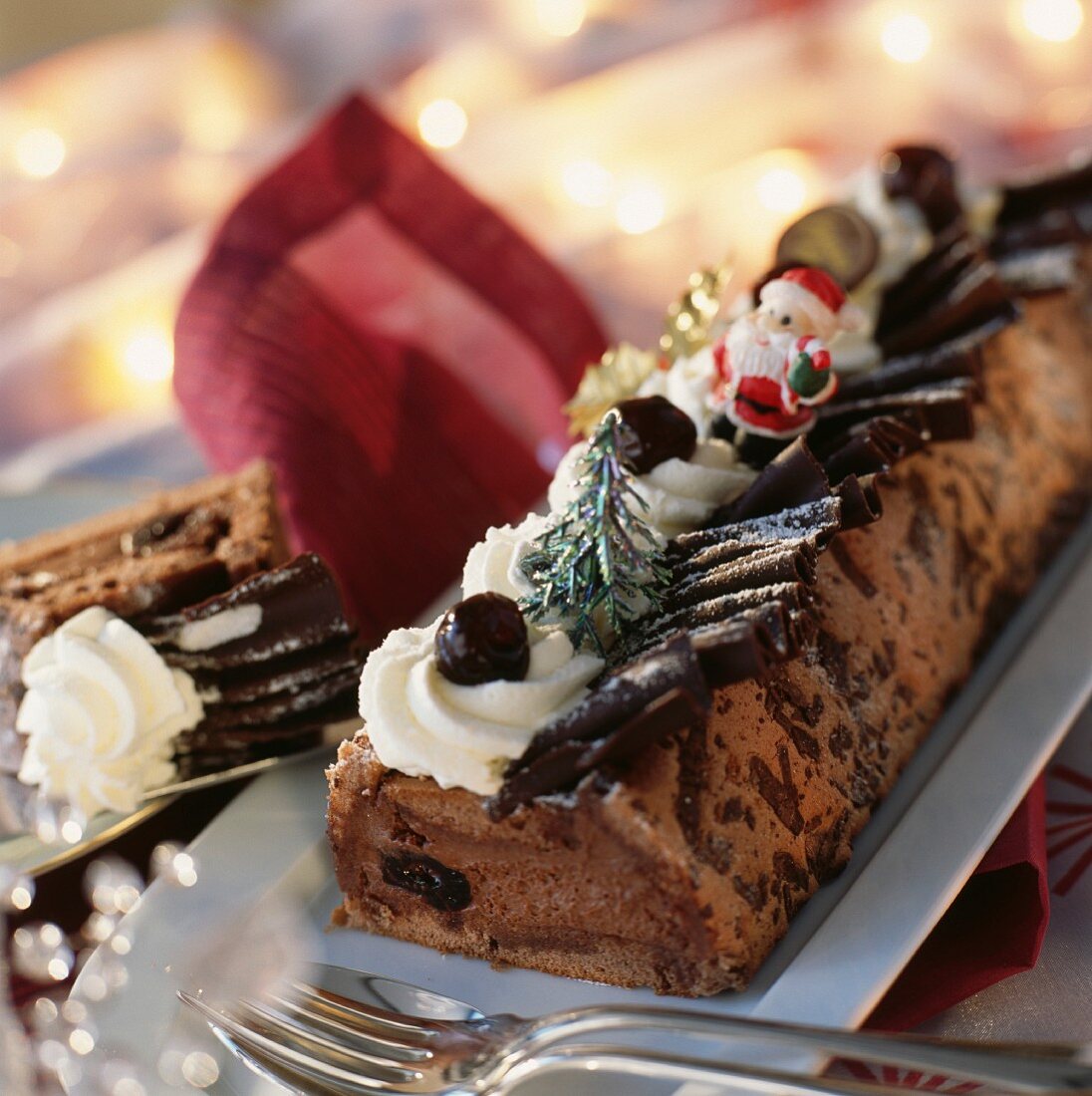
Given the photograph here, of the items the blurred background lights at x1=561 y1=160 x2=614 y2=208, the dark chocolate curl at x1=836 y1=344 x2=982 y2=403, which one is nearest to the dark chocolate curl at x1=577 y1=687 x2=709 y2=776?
the dark chocolate curl at x1=836 y1=344 x2=982 y2=403

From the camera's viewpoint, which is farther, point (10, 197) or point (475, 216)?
point (10, 197)

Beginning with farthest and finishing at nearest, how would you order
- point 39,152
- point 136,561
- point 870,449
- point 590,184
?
point 39,152, point 590,184, point 136,561, point 870,449

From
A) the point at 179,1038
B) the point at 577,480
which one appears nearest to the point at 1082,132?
the point at 577,480

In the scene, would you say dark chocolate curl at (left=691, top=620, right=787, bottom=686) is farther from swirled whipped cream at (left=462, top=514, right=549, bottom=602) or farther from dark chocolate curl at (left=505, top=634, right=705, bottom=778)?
swirled whipped cream at (left=462, top=514, right=549, bottom=602)

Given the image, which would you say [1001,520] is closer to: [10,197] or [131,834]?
[131,834]

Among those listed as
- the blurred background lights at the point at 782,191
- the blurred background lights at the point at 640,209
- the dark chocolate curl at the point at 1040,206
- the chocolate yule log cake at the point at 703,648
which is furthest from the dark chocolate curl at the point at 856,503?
the blurred background lights at the point at 640,209

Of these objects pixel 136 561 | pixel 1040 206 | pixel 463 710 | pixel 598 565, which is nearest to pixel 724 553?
pixel 598 565

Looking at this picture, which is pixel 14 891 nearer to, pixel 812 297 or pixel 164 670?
pixel 164 670
